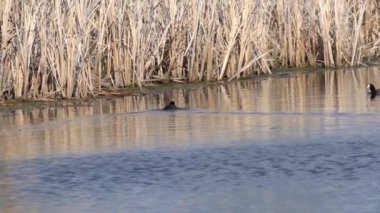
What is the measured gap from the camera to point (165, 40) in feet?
53.8

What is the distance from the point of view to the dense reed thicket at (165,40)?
1419 centimetres

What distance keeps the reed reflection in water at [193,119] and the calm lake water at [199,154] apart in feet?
0.04

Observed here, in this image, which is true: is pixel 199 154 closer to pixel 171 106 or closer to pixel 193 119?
pixel 193 119

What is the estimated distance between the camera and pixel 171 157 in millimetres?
9844

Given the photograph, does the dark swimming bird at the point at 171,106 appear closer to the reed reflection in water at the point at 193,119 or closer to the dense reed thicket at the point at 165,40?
the reed reflection in water at the point at 193,119

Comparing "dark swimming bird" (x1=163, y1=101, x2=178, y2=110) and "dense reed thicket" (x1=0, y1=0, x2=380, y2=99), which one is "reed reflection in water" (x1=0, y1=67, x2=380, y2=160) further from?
"dense reed thicket" (x1=0, y1=0, x2=380, y2=99)

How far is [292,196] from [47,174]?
225cm

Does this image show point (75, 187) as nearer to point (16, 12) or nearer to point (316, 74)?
point (16, 12)

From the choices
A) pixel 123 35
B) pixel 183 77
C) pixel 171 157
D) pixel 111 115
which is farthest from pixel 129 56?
pixel 171 157

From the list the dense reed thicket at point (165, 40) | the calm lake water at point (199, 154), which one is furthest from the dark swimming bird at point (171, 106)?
the dense reed thicket at point (165, 40)

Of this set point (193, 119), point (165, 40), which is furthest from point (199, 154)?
point (165, 40)

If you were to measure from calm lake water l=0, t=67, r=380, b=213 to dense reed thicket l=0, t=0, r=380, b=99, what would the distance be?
55 centimetres

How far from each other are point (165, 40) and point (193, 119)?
3936 mm

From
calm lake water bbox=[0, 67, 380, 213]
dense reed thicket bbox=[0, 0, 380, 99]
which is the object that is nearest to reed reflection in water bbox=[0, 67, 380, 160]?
calm lake water bbox=[0, 67, 380, 213]
